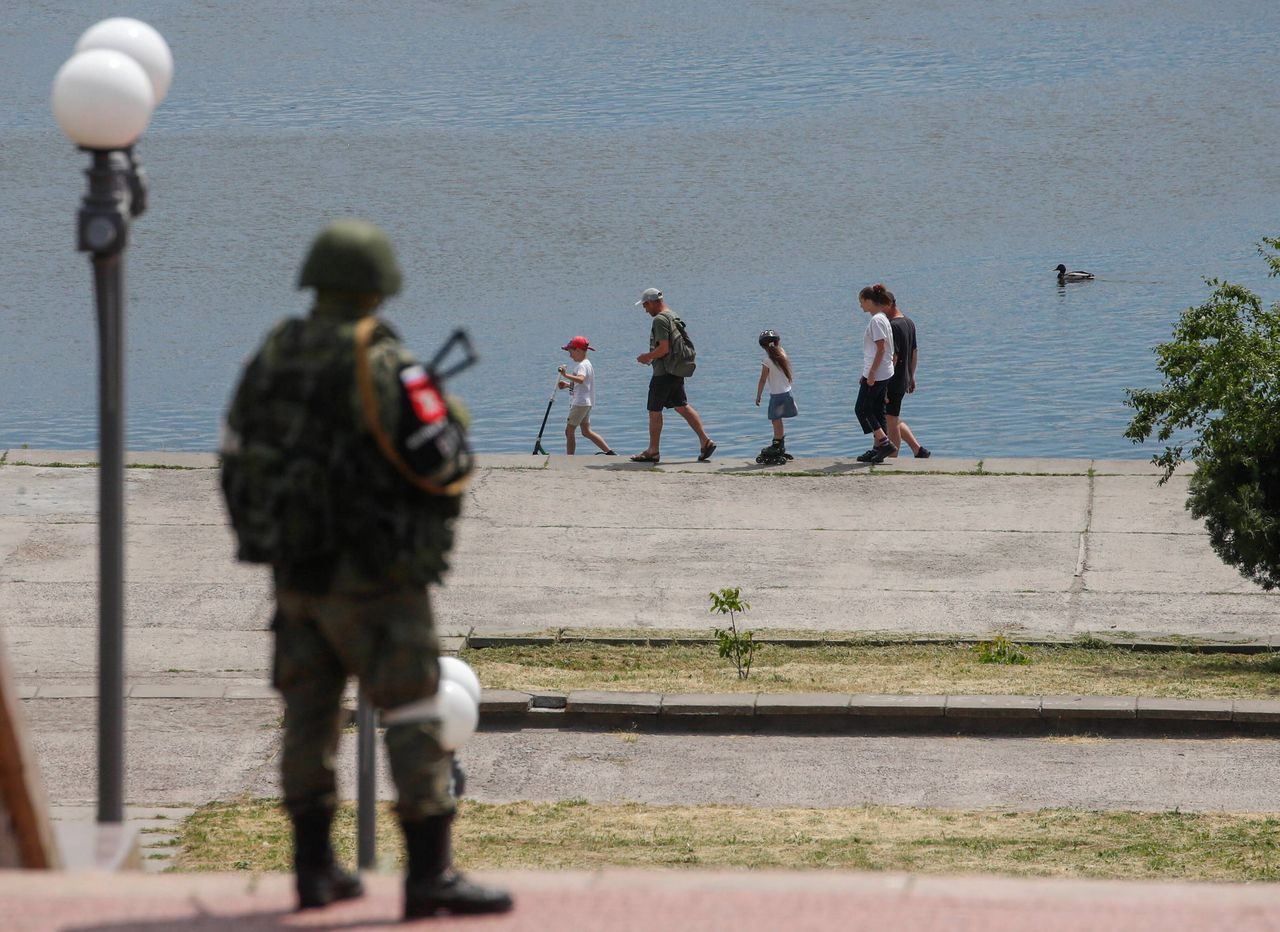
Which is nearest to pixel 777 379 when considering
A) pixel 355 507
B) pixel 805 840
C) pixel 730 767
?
pixel 730 767

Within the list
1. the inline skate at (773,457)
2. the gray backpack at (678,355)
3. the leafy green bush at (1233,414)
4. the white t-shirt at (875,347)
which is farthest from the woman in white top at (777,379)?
the leafy green bush at (1233,414)

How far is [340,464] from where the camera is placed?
13.4 feet

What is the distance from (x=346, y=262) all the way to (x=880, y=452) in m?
13.4

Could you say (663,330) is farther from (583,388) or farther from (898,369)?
(583,388)

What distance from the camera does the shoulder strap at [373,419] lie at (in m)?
4.04

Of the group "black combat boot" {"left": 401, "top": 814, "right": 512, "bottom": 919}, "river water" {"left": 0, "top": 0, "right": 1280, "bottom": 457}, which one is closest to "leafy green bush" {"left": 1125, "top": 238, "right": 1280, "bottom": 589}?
"black combat boot" {"left": 401, "top": 814, "right": 512, "bottom": 919}

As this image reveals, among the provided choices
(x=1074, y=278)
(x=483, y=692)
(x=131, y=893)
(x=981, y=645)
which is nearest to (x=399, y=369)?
(x=131, y=893)

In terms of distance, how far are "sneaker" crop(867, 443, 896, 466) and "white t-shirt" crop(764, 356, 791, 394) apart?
4.12ft

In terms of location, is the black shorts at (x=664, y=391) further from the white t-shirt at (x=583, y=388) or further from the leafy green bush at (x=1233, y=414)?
the leafy green bush at (x=1233, y=414)

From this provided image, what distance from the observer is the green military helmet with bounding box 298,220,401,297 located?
4148 mm

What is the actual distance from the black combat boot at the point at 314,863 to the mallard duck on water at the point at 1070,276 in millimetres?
33170

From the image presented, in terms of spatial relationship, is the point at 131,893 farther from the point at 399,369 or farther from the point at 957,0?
the point at 957,0

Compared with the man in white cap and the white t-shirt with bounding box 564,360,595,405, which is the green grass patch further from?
the white t-shirt with bounding box 564,360,595,405

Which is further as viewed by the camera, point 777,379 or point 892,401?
point 777,379
